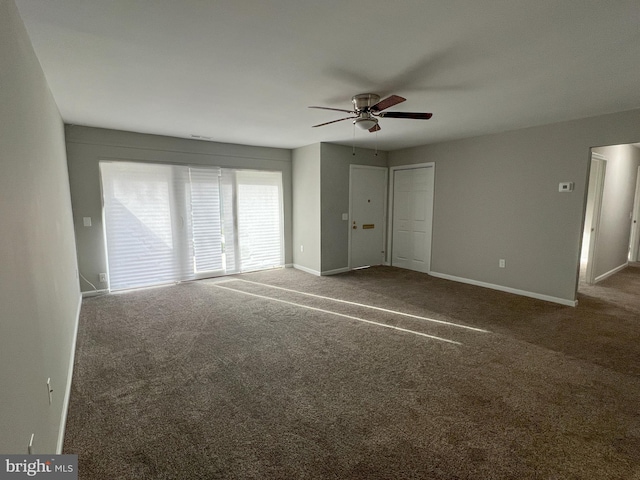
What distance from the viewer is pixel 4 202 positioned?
121cm

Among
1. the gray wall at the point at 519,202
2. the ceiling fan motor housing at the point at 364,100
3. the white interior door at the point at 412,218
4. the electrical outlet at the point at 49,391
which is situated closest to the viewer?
the electrical outlet at the point at 49,391

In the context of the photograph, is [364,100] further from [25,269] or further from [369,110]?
[25,269]

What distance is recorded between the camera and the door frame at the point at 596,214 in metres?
5.03

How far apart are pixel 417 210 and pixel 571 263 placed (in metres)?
2.59

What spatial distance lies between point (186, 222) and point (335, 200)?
104 inches

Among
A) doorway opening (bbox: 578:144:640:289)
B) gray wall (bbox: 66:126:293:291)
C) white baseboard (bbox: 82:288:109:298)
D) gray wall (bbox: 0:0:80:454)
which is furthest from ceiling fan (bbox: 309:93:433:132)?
white baseboard (bbox: 82:288:109:298)

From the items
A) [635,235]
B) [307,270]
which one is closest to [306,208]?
[307,270]

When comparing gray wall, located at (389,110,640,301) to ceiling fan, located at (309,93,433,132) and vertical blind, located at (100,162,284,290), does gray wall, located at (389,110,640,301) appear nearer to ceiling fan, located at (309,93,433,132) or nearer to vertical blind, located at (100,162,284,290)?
ceiling fan, located at (309,93,433,132)

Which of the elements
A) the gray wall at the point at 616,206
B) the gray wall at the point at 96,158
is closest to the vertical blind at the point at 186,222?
the gray wall at the point at 96,158

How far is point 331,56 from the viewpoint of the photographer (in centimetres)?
229

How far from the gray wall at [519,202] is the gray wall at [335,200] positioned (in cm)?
148

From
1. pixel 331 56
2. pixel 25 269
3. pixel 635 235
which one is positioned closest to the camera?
pixel 25 269

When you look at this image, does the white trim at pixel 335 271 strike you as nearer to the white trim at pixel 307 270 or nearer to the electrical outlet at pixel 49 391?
the white trim at pixel 307 270

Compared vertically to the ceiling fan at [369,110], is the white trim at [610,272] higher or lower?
lower
